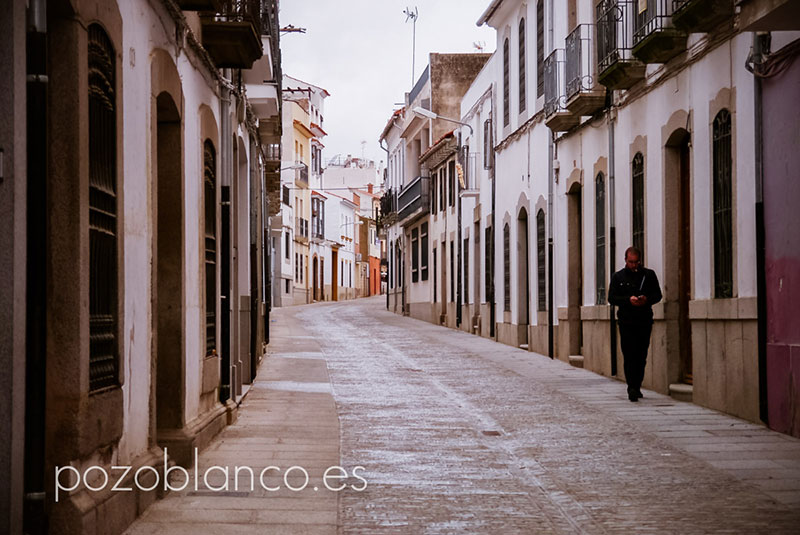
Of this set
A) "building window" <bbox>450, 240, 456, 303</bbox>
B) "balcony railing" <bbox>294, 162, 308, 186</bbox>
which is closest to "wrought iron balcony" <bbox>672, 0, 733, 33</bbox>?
"building window" <bbox>450, 240, 456, 303</bbox>

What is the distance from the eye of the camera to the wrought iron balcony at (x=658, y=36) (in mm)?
13008

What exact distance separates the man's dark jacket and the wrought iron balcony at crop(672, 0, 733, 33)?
2854mm

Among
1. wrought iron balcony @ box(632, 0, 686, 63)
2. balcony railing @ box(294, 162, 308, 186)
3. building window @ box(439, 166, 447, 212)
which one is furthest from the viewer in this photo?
balcony railing @ box(294, 162, 308, 186)

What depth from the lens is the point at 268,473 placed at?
8.27 m

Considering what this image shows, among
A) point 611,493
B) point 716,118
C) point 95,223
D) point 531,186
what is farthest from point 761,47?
point 531,186

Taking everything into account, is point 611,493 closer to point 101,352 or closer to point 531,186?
point 101,352

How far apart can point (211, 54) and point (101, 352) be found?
4994mm

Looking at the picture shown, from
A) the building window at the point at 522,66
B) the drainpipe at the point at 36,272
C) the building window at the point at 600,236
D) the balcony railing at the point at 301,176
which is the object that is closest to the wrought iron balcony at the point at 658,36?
the building window at the point at 600,236

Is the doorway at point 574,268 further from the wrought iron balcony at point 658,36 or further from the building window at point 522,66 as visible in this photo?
the wrought iron balcony at point 658,36

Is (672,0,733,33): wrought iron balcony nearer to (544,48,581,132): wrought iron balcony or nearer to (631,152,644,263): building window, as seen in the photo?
(631,152,644,263): building window

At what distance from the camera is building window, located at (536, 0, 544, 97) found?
21.7m

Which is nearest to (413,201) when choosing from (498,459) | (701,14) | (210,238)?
(701,14)

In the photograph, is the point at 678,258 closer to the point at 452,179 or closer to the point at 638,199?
the point at 638,199

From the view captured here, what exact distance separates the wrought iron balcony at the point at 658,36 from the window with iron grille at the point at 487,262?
536 inches
